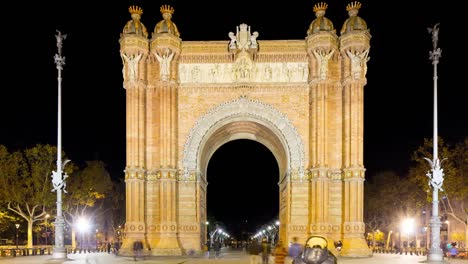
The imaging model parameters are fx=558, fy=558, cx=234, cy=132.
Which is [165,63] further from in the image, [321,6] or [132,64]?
[321,6]

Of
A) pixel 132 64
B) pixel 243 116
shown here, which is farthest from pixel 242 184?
pixel 132 64

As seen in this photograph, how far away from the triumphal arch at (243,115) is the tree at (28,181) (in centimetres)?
1357

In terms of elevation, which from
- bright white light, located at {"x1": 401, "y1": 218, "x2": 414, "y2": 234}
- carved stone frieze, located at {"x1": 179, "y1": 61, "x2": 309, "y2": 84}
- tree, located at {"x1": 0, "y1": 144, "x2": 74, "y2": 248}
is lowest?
bright white light, located at {"x1": 401, "y1": 218, "x2": 414, "y2": 234}

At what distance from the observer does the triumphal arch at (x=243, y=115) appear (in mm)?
32594

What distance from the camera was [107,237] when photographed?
85.6 meters

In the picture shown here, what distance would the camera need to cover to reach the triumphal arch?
32.6 metres

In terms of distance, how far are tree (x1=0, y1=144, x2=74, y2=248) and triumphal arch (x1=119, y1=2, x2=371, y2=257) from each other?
44.5 feet

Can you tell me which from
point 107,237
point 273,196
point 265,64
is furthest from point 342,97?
point 273,196

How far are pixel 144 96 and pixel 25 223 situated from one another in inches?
1120

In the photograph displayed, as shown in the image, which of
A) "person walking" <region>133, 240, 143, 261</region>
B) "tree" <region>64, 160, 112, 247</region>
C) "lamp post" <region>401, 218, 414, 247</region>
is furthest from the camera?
"lamp post" <region>401, 218, 414, 247</region>

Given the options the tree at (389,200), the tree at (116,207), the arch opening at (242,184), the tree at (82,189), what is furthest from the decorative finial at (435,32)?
the arch opening at (242,184)

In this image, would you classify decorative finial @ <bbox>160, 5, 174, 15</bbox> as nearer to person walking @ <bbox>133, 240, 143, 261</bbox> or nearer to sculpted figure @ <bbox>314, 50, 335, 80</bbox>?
sculpted figure @ <bbox>314, 50, 335, 80</bbox>

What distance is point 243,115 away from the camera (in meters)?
34.1

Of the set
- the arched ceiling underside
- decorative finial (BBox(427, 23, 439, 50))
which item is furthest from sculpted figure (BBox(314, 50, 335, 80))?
decorative finial (BBox(427, 23, 439, 50))
